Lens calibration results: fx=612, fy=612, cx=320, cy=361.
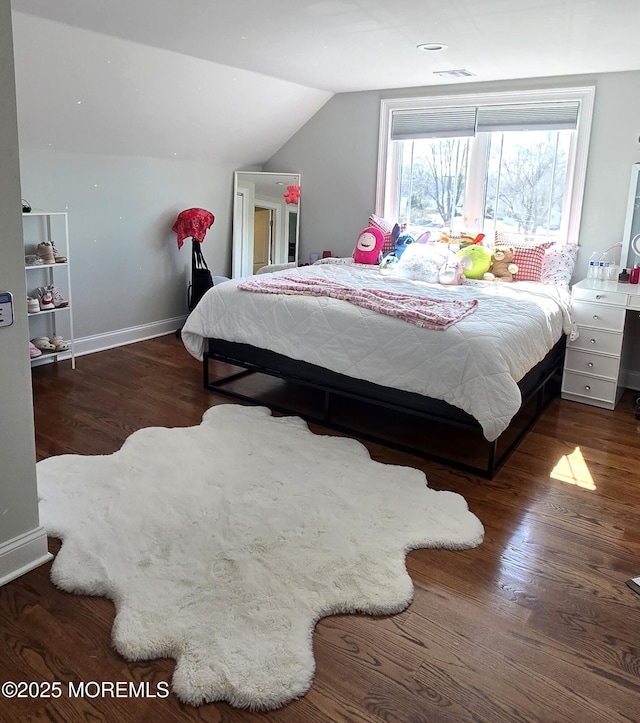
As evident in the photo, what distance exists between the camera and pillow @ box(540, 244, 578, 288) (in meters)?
4.33

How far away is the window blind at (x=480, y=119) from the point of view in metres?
4.46

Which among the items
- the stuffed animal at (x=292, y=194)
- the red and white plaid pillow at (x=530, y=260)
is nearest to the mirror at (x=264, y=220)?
the stuffed animal at (x=292, y=194)

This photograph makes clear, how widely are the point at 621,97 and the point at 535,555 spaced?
3368 mm

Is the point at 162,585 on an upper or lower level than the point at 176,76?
lower

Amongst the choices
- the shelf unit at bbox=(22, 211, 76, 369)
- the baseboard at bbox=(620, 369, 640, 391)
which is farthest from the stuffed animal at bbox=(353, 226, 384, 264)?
the shelf unit at bbox=(22, 211, 76, 369)

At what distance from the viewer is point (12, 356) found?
202cm

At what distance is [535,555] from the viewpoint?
237 centimetres

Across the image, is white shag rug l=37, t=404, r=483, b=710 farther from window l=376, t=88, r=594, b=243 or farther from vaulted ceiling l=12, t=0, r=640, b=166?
window l=376, t=88, r=594, b=243

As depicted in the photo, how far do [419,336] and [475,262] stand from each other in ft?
5.23

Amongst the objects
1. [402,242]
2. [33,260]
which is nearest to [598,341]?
[402,242]

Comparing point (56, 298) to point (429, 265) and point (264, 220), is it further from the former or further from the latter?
point (429, 265)

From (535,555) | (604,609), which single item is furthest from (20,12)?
(604,609)

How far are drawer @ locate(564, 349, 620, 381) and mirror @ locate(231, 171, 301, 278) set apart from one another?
2908 millimetres

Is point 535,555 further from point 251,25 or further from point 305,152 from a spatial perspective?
point 305,152
